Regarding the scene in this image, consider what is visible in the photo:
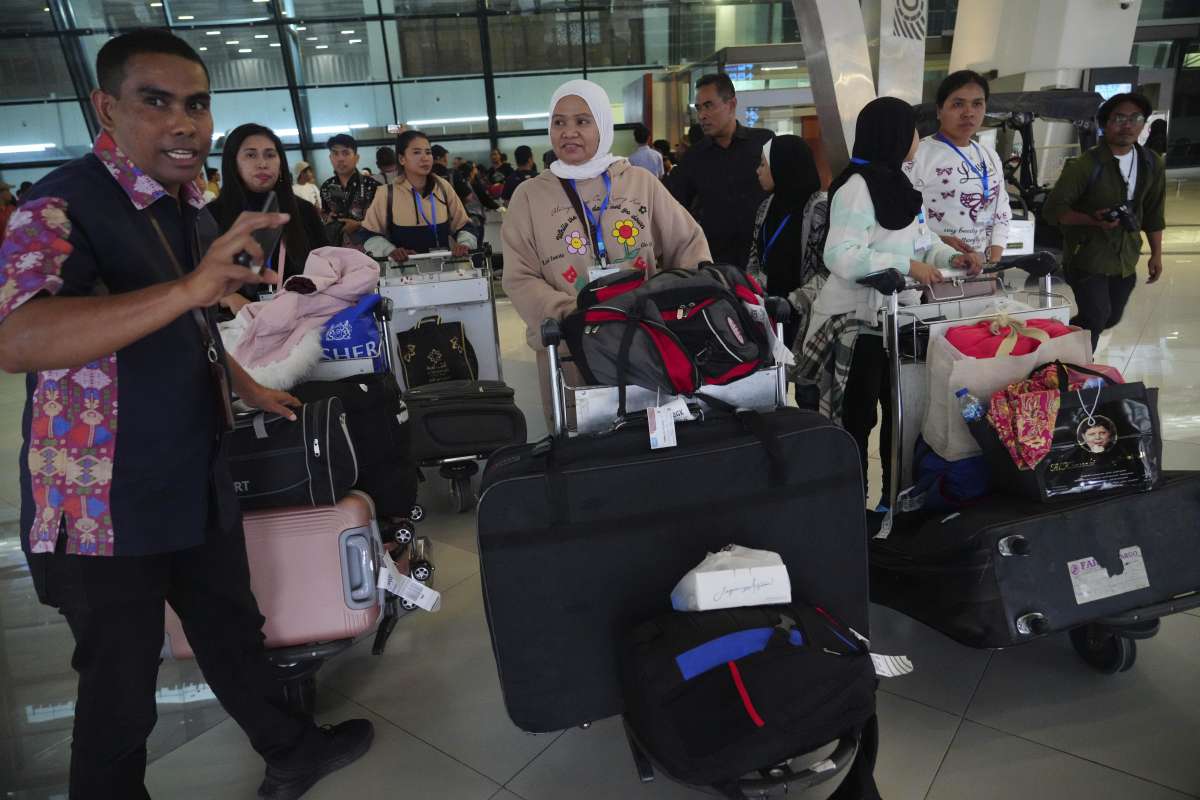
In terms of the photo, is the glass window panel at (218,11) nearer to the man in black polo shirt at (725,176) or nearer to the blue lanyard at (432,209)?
A: the blue lanyard at (432,209)

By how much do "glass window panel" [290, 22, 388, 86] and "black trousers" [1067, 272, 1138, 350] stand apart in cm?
1407

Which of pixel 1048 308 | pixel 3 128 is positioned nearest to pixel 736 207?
pixel 1048 308

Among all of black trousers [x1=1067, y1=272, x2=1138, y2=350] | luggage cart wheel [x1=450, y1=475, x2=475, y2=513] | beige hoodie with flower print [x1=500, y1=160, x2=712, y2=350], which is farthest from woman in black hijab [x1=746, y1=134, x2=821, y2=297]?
luggage cart wheel [x1=450, y1=475, x2=475, y2=513]

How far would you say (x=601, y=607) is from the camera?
171cm

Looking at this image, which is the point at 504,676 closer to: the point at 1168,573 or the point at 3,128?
the point at 1168,573

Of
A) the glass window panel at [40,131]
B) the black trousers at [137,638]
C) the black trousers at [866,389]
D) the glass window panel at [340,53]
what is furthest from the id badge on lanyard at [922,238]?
the glass window panel at [40,131]

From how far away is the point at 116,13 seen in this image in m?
14.1

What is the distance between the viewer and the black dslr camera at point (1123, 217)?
3.68 m

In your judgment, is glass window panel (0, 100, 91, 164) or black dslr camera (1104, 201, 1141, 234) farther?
glass window panel (0, 100, 91, 164)

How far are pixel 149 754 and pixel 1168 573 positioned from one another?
2.80 meters

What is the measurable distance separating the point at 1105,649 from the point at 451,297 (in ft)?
10.3

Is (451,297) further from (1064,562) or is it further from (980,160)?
(1064,562)

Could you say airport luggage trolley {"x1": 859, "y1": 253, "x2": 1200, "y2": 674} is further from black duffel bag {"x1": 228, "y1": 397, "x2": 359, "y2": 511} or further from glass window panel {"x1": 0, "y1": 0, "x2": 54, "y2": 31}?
glass window panel {"x1": 0, "y1": 0, "x2": 54, "y2": 31}

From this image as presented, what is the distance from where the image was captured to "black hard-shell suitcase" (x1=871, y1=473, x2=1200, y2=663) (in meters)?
1.88
